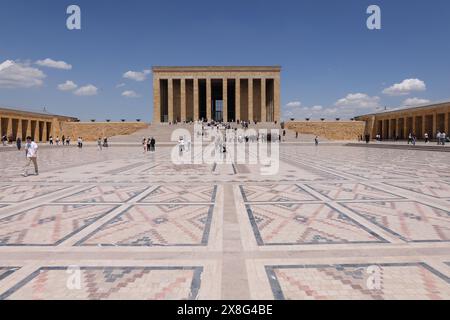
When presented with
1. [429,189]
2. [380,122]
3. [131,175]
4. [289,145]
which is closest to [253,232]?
[429,189]

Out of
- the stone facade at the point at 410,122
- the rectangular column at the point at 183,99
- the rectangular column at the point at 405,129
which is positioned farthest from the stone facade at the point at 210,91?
the rectangular column at the point at 405,129

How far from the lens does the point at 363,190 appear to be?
7273 mm

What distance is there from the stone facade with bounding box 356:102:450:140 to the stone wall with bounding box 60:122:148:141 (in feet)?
114

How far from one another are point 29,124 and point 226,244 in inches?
1775

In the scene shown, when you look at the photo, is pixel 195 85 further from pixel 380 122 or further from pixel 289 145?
pixel 380 122

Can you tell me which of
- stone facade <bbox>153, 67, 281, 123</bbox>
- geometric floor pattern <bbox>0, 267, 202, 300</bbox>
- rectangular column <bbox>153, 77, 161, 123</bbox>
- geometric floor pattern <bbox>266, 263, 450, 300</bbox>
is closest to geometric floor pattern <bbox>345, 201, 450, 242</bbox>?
geometric floor pattern <bbox>266, 263, 450, 300</bbox>

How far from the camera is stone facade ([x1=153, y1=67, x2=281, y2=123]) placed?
4694cm

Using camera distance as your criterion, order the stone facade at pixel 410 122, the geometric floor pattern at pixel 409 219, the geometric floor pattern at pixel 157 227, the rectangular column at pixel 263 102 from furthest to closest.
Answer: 1. the rectangular column at pixel 263 102
2. the stone facade at pixel 410 122
3. the geometric floor pattern at pixel 409 219
4. the geometric floor pattern at pixel 157 227

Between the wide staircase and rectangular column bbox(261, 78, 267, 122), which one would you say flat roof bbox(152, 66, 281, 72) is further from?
the wide staircase

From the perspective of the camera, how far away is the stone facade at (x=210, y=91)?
154 feet

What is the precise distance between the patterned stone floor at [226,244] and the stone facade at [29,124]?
35.3 m

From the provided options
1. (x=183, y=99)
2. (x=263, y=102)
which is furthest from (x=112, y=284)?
(x=263, y=102)

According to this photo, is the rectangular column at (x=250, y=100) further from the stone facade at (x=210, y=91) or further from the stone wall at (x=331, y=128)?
the stone wall at (x=331, y=128)
